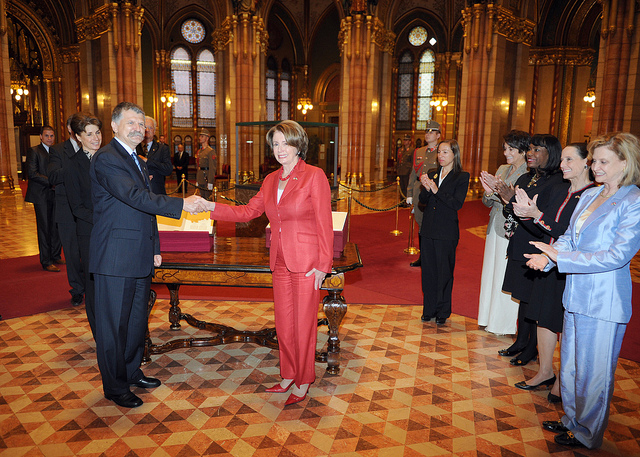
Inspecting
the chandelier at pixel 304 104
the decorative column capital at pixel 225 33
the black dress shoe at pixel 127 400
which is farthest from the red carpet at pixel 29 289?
the chandelier at pixel 304 104

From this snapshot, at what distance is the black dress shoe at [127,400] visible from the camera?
10.5 feet

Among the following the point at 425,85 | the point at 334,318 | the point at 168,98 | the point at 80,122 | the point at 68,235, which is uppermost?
the point at 425,85

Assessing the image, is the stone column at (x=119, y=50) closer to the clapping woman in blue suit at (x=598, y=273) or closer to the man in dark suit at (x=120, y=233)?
the man in dark suit at (x=120, y=233)

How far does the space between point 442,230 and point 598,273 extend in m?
2.22

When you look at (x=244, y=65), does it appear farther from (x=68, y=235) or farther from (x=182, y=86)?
(x=68, y=235)

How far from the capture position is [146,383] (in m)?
3.49

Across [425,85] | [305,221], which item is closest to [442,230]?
[305,221]

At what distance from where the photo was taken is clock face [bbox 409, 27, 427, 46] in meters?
25.0

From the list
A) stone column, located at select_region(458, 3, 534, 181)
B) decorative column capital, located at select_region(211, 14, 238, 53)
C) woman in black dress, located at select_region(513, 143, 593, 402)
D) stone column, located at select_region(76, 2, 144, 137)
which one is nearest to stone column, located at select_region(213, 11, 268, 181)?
decorative column capital, located at select_region(211, 14, 238, 53)

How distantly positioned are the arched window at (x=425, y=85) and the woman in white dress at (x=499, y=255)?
2172 centimetres

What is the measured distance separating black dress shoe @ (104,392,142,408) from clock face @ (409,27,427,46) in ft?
84.1

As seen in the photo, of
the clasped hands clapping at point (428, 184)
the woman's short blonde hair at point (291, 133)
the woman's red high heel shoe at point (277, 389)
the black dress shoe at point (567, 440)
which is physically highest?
the woman's short blonde hair at point (291, 133)

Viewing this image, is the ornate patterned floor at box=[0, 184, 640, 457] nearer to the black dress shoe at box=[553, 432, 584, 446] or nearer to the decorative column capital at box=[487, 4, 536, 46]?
the black dress shoe at box=[553, 432, 584, 446]

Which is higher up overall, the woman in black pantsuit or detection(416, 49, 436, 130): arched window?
detection(416, 49, 436, 130): arched window
